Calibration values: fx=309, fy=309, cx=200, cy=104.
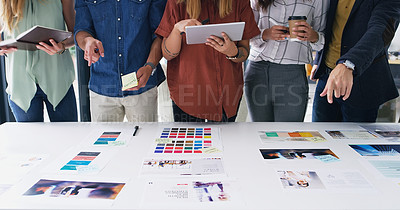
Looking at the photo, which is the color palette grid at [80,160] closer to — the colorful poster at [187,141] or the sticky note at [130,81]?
the colorful poster at [187,141]

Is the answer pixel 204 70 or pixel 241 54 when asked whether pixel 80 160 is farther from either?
pixel 241 54

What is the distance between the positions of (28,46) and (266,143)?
1356 mm

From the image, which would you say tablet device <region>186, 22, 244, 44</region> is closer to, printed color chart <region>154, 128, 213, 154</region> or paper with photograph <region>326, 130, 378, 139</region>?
printed color chart <region>154, 128, 213, 154</region>

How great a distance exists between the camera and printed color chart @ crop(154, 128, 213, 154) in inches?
51.8

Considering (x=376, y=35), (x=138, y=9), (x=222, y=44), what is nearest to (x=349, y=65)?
(x=376, y=35)

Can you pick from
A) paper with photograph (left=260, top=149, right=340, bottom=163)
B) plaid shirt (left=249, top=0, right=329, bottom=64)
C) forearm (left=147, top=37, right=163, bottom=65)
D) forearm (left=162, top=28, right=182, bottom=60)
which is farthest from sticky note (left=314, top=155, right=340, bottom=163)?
forearm (left=147, top=37, right=163, bottom=65)

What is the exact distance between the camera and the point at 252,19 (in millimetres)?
1661

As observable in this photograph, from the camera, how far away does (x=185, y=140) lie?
1.41 m

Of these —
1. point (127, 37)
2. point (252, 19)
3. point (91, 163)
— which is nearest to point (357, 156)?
point (252, 19)

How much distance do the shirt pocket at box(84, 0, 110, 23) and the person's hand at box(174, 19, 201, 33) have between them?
0.47 m

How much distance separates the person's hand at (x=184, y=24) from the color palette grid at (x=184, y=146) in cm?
55

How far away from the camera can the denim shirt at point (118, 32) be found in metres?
1.73

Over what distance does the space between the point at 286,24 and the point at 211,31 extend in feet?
1.92

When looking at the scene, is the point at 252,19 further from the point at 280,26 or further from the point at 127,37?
the point at 127,37
